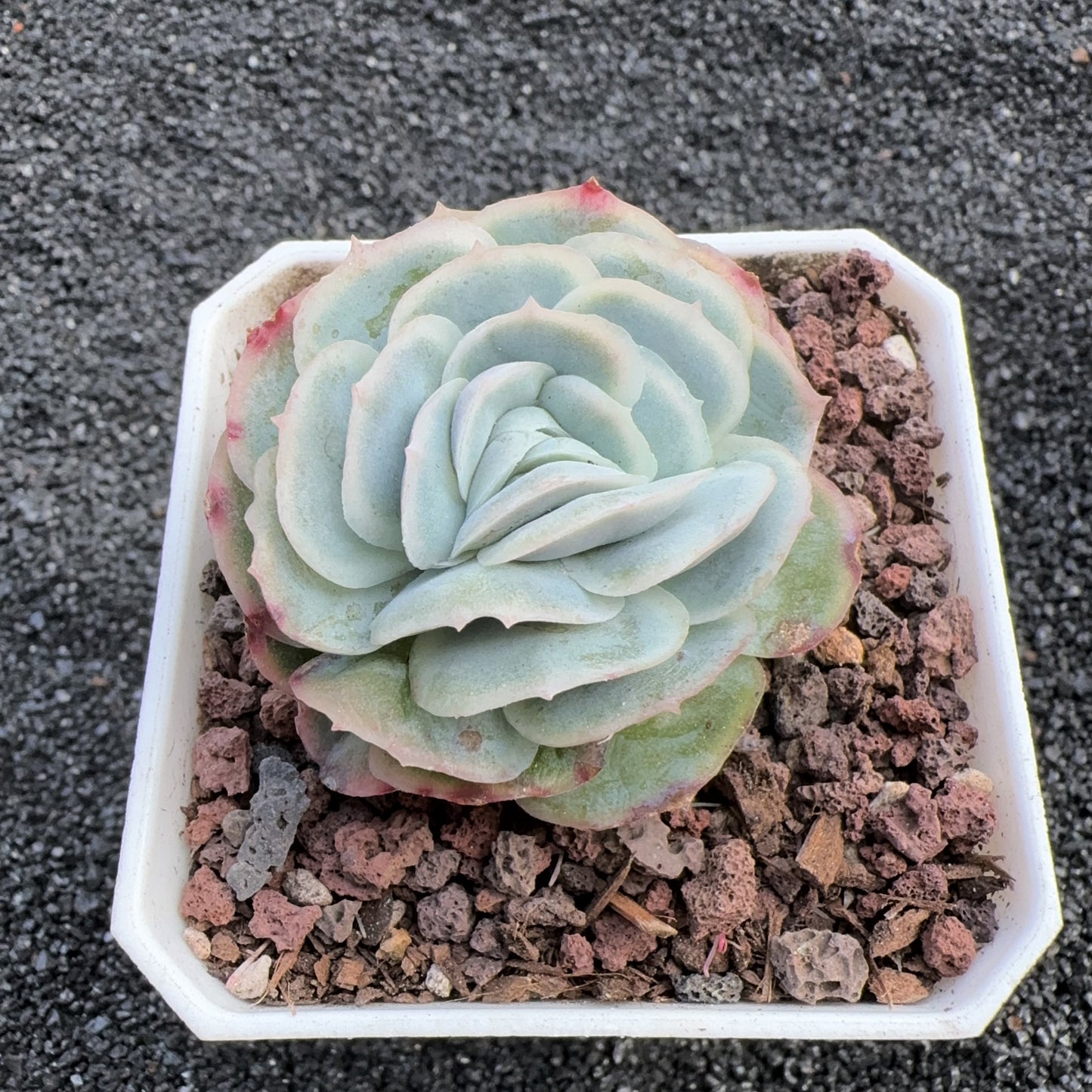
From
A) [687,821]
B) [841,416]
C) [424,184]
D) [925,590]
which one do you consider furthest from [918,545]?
[424,184]

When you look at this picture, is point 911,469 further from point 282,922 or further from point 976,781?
point 282,922

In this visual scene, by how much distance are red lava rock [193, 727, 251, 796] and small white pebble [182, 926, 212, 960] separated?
0.41 feet

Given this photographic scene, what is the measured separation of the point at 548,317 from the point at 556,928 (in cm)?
55

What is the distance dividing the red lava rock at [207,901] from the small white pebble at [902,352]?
0.87 meters

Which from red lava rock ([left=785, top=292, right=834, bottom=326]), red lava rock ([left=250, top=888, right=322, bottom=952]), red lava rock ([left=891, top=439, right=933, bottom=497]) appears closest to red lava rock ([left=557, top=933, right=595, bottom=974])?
red lava rock ([left=250, top=888, right=322, bottom=952])

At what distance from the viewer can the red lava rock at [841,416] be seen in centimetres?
111

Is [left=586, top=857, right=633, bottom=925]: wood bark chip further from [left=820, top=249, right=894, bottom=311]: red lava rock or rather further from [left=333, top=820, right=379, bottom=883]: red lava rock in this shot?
[left=820, top=249, right=894, bottom=311]: red lava rock

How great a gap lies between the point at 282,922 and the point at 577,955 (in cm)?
26

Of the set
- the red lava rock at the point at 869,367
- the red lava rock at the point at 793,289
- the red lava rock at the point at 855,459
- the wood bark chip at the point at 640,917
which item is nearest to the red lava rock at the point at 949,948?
the wood bark chip at the point at 640,917

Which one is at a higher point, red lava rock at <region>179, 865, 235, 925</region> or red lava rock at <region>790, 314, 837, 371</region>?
red lava rock at <region>790, 314, 837, 371</region>

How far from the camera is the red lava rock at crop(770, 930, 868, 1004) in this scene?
0.91 m

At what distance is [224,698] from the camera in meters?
1.01

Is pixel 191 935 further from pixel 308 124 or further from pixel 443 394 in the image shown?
pixel 308 124

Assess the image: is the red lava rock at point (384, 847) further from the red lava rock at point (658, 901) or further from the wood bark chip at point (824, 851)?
the wood bark chip at point (824, 851)
